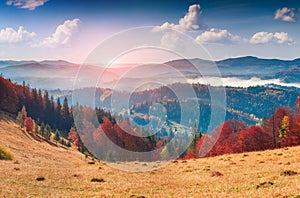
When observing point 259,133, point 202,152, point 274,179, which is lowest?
point 202,152

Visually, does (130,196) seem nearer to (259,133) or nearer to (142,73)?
(142,73)

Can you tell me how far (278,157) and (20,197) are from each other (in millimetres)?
32143

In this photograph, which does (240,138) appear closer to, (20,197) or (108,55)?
(108,55)

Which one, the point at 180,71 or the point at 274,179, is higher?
the point at 180,71

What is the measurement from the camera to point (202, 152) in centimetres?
9906

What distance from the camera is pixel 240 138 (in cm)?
9088

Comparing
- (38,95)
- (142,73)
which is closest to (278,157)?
(142,73)

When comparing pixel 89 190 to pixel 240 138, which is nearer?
pixel 89 190

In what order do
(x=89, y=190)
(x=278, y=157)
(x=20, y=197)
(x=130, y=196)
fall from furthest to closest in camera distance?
(x=278, y=157), (x=89, y=190), (x=130, y=196), (x=20, y=197)

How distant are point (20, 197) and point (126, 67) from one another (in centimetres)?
1630

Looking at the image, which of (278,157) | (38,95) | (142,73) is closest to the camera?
(142,73)

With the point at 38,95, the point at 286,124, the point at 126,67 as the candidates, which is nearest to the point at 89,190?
the point at 126,67

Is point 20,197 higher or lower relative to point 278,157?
higher

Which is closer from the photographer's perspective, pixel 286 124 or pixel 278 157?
pixel 278 157
